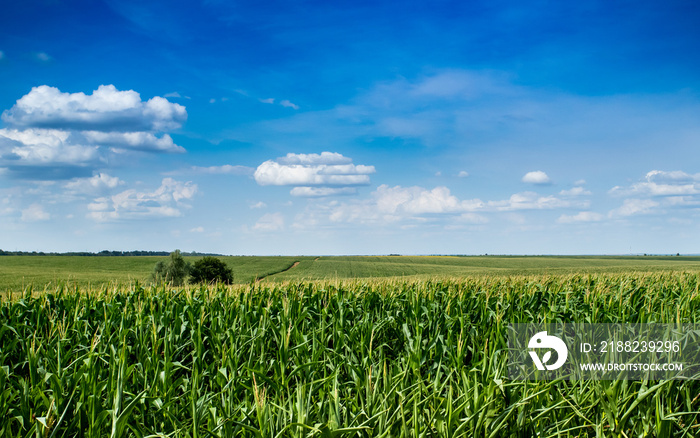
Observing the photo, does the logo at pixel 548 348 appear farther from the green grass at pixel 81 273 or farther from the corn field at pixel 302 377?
the green grass at pixel 81 273

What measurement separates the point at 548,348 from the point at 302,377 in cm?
333

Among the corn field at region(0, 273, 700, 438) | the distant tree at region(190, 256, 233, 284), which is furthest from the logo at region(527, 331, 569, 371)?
the distant tree at region(190, 256, 233, 284)

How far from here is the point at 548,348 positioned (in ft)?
18.1

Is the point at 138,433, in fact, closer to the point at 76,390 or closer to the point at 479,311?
the point at 76,390

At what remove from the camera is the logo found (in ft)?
16.9

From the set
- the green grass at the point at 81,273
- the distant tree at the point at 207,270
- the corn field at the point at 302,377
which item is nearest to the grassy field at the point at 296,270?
the green grass at the point at 81,273

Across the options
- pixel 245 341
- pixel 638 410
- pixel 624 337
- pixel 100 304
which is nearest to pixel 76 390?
pixel 245 341

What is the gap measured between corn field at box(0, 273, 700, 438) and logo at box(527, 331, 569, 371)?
1.42 ft

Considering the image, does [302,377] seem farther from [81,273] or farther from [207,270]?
[81,273]

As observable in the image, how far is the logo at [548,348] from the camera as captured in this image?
16.9ft

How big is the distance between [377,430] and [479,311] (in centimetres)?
561

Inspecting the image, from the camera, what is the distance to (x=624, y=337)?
20.6 ft

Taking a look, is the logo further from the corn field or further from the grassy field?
the grassy field

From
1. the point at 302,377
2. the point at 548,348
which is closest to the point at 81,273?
the point at 302,377
